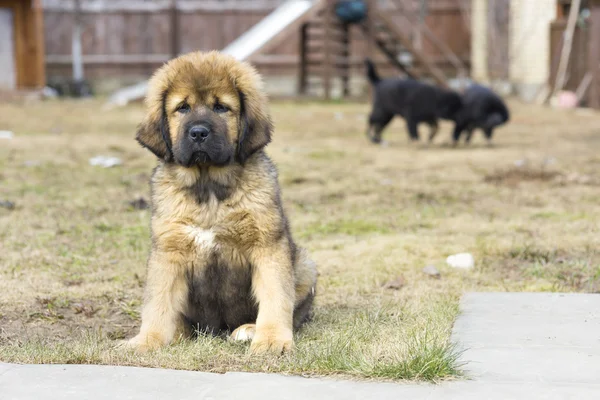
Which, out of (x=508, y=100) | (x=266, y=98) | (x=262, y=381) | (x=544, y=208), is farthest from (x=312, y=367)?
(x=508, y=100)

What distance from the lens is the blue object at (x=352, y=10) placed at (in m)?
20.6

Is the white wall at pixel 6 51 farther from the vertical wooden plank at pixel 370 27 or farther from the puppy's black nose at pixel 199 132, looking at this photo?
the puppy's black nose at pixel 199 132

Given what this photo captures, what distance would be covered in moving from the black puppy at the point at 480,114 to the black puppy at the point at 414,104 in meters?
0.14

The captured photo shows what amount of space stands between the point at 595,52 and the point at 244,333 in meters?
15.7

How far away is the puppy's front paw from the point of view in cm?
381

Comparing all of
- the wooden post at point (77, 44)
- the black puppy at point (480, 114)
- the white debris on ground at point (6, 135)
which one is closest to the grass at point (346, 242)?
the white debris on ground at point (6, 135)

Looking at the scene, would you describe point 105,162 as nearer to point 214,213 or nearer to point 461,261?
point 461,261

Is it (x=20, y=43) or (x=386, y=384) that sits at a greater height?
(x=20, y=43)

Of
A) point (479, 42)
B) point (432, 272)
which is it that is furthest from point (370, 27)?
point (432, 272)

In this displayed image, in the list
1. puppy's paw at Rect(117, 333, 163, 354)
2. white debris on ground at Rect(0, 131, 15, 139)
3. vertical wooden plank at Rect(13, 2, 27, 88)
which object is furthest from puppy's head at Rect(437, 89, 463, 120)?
vertical wooden plank at Rect(13, 2, 27, 88)

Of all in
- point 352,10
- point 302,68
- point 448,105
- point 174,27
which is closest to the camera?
point 448,105

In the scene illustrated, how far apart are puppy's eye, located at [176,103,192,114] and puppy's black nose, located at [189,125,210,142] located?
199mm

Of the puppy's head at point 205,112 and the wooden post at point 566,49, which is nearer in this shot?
the puppy's head at point 205,112

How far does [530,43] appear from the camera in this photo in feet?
71.7
